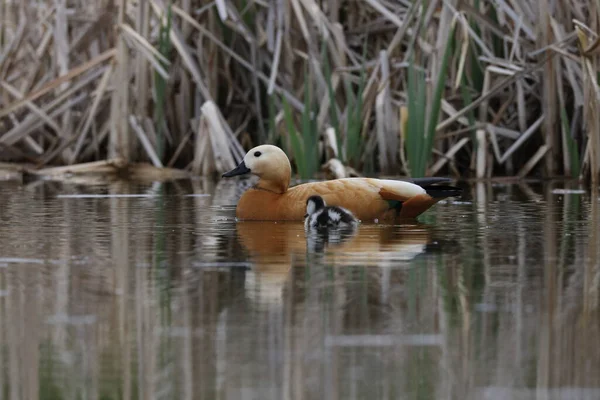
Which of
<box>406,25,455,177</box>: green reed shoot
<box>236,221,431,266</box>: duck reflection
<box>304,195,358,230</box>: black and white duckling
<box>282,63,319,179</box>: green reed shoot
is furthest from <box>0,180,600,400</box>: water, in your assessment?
<box>282,63,319,179</box>: green reed shoot

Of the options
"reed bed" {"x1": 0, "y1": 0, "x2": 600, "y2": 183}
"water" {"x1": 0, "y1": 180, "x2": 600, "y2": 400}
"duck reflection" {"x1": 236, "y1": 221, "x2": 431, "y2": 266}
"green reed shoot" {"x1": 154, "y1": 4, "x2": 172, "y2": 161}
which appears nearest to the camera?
"water" {"x1": 0, "y1": 180, "x2": 600, "y2": 400}

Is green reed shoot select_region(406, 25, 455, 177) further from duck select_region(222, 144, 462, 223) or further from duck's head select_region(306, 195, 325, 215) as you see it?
duck's head select_region(306, 195, 325, 215)

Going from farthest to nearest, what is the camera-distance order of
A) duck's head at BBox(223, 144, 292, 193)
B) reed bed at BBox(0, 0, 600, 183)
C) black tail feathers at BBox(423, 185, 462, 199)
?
reed bed at BBox(0, 0, 600, 183) → duck's head at BBox(223, 144, 292, 193) → black tail feathers at BBox(423, 185, 462, 199)

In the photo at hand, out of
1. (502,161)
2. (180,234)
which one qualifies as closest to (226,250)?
(180,234)

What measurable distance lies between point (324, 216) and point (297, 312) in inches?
103

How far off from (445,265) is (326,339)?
150 centimetres

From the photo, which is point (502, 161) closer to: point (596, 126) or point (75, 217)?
point (596, 126)

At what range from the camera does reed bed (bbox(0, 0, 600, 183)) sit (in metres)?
9.63

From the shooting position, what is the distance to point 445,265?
4566mm

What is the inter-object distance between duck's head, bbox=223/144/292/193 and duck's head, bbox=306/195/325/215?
1.36ft

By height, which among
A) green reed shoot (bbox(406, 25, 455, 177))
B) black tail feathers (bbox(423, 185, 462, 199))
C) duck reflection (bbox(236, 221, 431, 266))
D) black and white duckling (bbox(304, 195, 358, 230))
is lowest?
duck reflection (bbox(236, 221, 431, 266))

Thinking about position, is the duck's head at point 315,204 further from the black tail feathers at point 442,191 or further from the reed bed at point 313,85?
the reed bed at point 313,85

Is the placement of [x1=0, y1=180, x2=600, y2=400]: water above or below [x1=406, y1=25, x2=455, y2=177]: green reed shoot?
below

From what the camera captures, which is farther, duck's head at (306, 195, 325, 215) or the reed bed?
the reed bed
